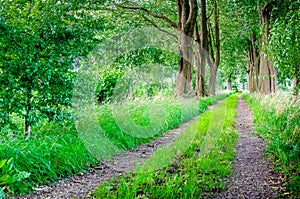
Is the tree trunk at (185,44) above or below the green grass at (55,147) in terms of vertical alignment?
above

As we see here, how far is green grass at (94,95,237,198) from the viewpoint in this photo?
308cm

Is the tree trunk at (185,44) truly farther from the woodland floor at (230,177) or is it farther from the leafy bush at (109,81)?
the woodland floor at (230,177)

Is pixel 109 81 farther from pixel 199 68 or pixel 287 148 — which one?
pixel 199 68

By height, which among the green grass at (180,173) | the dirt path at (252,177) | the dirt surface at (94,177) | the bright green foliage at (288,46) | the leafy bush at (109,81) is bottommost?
the dirt path at (252,177)

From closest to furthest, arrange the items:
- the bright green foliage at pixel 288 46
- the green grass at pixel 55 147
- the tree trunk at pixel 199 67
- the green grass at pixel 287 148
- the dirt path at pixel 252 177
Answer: the dirt path at pixel 252 177 < the green grass at pixel 55 147 < the green grass at pixel 287 148 < the bright green foliage at pixel 288 46 < the tree trunk at pixel 199 67

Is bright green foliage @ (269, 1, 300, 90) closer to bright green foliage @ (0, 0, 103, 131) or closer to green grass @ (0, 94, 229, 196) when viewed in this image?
green grass @ (0, 94, 229, 196)

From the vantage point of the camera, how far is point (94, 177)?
3824mm

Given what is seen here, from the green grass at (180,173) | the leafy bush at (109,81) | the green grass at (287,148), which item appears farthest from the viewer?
the leafy bush at (109,81)

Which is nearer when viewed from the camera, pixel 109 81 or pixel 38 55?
pixel 38 55

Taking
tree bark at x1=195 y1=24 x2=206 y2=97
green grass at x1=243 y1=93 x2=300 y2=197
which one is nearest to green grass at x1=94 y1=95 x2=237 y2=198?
green grass at x1=243 y1=93 x2=300 y2=197

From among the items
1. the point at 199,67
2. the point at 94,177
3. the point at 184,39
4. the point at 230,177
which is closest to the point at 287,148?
the point at 230,177

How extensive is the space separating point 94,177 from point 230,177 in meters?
1.85

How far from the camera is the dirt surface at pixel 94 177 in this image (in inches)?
127

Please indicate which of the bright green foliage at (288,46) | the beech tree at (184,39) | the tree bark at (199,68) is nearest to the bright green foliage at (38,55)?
the bright green foliage at (288,46)
